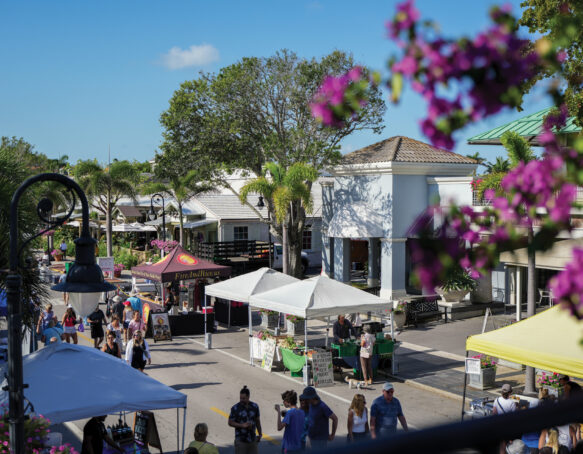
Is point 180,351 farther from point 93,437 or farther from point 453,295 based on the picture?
point 453,295

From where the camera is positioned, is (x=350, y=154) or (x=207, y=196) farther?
(x=207, y=196)

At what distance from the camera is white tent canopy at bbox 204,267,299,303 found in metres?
20.1

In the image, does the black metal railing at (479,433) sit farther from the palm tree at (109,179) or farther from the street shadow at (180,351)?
the palm tree at (109,179)

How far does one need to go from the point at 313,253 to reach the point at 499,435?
140 feet

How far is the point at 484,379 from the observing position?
16.0 m

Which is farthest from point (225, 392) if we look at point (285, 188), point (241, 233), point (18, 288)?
point (241, 233)

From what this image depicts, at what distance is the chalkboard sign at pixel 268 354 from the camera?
1839 centimetres

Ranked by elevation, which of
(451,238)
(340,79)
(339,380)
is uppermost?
(340,79)

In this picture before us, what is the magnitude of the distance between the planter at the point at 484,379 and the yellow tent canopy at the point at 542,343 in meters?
4.08

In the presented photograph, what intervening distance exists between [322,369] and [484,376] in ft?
13.4

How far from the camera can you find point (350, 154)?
32688 mm

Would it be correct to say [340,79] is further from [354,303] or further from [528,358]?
[354,303]

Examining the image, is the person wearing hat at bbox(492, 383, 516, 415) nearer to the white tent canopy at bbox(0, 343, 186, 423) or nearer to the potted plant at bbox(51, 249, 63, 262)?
the white tent canopy at bbox(0, 343, 186, 423)

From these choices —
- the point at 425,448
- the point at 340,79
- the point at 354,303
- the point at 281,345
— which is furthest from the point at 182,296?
the point at 425,448
